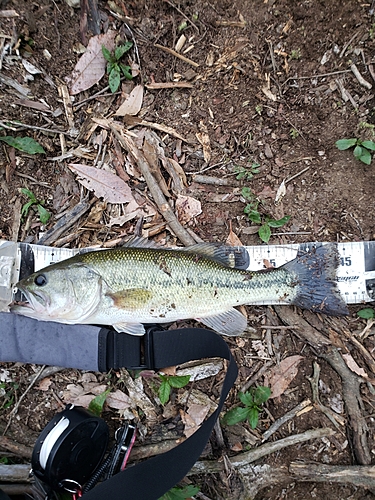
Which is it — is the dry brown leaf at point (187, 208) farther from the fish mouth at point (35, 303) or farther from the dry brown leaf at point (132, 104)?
the fish mouth at point (35, 303)

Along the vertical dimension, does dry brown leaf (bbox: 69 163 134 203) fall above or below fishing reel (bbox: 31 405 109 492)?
above

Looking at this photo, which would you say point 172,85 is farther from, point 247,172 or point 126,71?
point 247,172

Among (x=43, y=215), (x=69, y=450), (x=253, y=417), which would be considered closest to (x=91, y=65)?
(x=43, y=215)

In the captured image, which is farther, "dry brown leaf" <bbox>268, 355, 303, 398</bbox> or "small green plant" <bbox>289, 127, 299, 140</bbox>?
"small green plant" <bbox>289, 127, 299, 140</bbox>

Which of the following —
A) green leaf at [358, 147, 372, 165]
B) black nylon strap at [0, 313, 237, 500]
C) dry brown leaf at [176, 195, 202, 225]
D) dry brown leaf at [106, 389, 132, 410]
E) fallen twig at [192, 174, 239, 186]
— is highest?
green leaf at [358, 147, 372, 165]

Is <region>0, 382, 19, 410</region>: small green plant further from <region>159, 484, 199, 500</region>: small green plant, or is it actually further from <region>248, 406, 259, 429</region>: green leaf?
<region>248, 406, 259, 429</region>: green leaf

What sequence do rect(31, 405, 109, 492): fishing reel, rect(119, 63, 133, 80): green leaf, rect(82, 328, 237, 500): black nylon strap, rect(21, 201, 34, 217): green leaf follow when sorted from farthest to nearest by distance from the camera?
rect(119, 63, 133, 80): green leaf
rect(21, 201, 34, 217): green leaf
rect(31, 405, 109, 492): fishing reel
rect(82, 328, 237, 500): black nylon strap

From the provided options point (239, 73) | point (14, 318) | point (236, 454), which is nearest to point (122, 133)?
point (239, 73)

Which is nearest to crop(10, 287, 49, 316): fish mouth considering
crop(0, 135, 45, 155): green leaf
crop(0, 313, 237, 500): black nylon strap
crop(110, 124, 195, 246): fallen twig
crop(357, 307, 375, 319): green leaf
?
crop(0, 313, 237, 500): black nylon strap
